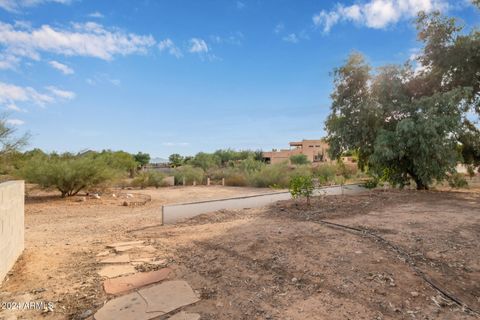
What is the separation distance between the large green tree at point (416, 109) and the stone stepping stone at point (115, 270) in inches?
282

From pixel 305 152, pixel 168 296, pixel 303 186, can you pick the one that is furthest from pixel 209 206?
pixel 305 152

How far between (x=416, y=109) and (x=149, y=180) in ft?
51.5

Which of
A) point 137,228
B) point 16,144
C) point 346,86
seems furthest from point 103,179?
point 346,86

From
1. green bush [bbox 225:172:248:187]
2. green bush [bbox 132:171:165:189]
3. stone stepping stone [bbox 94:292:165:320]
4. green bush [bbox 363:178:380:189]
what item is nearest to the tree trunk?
green bush [bbox 363:178:380:189]

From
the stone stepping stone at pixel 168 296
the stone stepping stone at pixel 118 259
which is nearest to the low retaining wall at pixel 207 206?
the stone stepping stone at pixel 118 259

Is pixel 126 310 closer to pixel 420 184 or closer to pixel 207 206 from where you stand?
pixel 207 206

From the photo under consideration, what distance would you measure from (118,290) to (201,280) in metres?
0.85

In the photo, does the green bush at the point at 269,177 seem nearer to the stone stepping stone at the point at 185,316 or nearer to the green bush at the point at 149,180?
the green bush at the point at 149,180

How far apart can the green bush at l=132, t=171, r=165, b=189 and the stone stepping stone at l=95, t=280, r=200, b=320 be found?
1664cm

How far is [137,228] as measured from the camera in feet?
21.4

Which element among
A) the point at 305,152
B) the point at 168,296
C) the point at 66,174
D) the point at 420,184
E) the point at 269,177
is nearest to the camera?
the point at 168,296

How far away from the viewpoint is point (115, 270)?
3586 millimetres

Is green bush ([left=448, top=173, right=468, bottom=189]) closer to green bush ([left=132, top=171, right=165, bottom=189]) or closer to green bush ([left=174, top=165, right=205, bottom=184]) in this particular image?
green bush ([left=174, top=165, right=205, bottom=184])

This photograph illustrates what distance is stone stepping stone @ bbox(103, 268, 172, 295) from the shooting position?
9.91ft
